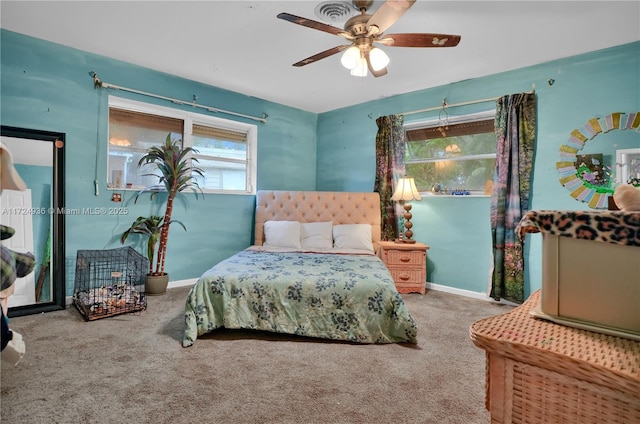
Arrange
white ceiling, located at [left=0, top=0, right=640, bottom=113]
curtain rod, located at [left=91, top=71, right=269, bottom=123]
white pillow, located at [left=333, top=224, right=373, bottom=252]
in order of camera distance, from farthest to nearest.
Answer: white pillow, located at [left=333, top=224, right=373, bottom=252]
curtain rod, located at [left=91, top=71, right=269, bottom=123]
white ceiling, located at [left=0, top=0, right=640, bottom=113]

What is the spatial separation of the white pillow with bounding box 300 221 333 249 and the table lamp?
0.86m

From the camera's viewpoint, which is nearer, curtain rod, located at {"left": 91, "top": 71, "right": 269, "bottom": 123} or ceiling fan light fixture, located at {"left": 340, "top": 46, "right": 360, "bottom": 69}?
ceiling fan light fixture, located at {"left": 340, "top": 46, "right": 360, "bottom": 69}

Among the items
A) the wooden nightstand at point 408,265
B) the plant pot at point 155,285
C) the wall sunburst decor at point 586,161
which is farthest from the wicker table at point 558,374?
the plant pot at point 155,285

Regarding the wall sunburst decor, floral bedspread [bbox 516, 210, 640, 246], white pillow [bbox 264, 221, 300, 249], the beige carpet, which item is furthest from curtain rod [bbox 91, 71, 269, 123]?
floral bedspread [bbox 516, 210, 640, 246]

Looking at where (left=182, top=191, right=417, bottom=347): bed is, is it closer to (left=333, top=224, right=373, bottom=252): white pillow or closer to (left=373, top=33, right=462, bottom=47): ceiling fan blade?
(left=333, top=224, right=373, bottom=252): white pillow

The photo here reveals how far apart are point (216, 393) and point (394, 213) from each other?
315cm

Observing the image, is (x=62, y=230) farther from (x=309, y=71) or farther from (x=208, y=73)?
(x=309, y=71)

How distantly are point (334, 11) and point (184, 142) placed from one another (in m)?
2.46

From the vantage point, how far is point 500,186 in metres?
3.47

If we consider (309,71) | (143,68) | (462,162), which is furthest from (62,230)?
(462,162)

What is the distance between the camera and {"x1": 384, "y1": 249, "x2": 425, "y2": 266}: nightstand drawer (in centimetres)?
381

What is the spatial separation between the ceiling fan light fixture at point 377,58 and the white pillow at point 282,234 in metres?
2.23

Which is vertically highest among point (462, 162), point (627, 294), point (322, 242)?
point (462, 162)

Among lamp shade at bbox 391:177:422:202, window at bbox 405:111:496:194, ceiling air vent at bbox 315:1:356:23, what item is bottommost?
lamp shade at bbox 391:177:422:202
